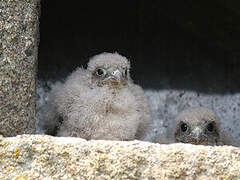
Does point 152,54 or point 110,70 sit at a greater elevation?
point 152,54

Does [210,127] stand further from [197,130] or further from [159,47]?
[159,47]

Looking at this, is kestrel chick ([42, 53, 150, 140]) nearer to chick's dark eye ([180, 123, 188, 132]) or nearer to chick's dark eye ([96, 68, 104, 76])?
chick's dark eye ([96, 68, 104, 76])

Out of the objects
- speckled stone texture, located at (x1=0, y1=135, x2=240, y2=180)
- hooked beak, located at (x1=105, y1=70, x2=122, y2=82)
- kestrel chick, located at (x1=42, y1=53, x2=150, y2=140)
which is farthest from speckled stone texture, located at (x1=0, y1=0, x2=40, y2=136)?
hooked beak, located at (x1=105, y1=70, x2=122, y2=82)

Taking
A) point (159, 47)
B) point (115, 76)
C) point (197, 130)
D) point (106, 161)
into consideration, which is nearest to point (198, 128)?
point (197, 130)

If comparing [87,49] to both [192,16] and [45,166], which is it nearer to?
[192,16]

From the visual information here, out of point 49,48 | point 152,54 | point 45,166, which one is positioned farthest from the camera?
point 152,54

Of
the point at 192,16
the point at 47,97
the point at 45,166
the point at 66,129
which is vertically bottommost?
the point at 45,166

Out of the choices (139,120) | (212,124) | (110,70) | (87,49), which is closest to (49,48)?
(87,49)
